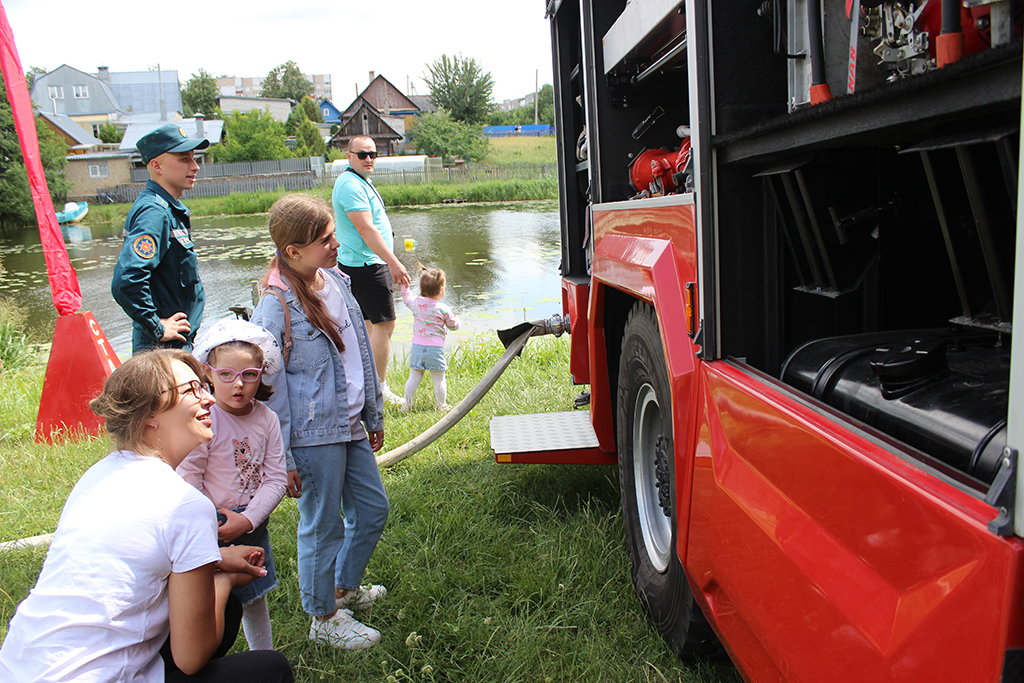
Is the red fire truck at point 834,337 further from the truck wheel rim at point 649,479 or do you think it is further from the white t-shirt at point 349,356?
the white t-shirt at point 349,356

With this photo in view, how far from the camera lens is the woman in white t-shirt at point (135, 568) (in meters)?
1.46

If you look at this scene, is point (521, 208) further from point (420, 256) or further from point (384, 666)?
point (384, 666)

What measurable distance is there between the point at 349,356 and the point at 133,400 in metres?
0.93

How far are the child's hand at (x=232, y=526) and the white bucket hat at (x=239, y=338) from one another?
415mm

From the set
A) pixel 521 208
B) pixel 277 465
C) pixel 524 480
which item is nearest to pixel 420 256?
pixel 521 208

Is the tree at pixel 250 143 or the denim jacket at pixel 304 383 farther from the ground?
the tree at pixel 250 143

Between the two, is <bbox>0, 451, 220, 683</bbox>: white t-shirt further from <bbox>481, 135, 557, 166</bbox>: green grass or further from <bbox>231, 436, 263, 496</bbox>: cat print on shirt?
<bbox>481, 135, 557, 166</bbox>: green grass

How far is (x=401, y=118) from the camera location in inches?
3612

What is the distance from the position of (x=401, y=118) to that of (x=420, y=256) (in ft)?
263

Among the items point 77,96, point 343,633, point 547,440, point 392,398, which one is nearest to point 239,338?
point 343,633

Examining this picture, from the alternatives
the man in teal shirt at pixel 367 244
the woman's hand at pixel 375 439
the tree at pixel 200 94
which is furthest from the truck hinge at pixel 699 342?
the tree at pixel 200 94

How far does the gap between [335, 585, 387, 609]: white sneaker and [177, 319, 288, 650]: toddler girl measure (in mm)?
449

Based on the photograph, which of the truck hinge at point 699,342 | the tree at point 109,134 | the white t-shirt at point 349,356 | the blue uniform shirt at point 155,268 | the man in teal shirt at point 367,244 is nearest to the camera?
the truck hinge at point 699,342

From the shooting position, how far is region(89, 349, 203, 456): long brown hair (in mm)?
1656
